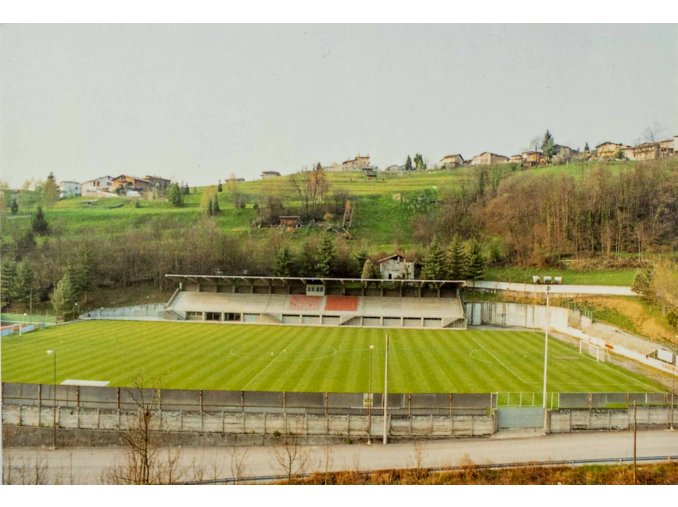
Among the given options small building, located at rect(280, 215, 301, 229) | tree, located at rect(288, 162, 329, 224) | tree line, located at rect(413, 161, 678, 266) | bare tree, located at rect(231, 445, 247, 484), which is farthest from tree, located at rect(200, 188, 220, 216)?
bare tree, located at rect(231, 445, 247, 484)

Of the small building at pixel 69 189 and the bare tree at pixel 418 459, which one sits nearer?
the bare tree at pixel 418 459

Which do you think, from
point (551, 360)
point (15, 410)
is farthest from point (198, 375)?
point (551, 360)

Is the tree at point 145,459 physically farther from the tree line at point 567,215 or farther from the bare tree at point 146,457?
the tree line at point 567,215

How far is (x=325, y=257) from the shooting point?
39.0m

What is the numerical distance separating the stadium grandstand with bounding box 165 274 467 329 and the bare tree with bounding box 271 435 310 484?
19.3m

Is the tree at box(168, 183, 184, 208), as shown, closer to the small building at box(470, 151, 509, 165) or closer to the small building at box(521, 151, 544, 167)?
the small building at box(470, 151, 509, 165)

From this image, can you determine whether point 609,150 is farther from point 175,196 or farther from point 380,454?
point 175,196

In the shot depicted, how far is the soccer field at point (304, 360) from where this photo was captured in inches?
741

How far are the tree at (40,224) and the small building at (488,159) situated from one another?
1648 inches

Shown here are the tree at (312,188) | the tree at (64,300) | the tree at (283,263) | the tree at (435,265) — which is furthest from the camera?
the tree at (312,188)

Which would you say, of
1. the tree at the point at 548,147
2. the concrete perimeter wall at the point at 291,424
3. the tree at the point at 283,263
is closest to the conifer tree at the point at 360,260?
the tree at the point at 283,263

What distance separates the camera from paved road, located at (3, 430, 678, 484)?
1239cm

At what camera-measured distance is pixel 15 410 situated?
14516 millimetres

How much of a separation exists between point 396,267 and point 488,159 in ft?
67.7
